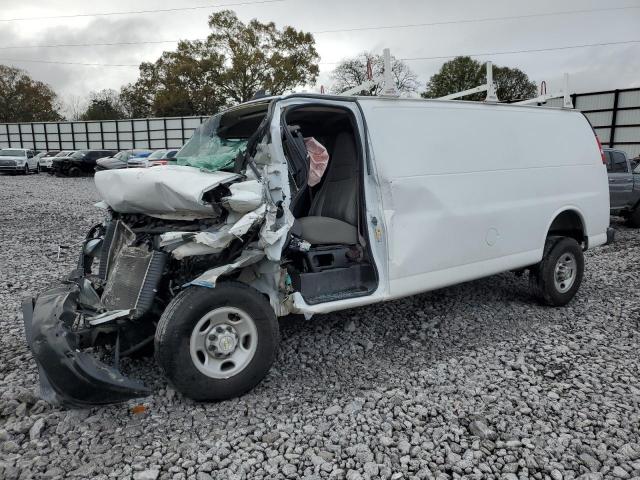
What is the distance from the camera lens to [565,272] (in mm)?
5445

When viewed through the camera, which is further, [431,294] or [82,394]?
[431,294]

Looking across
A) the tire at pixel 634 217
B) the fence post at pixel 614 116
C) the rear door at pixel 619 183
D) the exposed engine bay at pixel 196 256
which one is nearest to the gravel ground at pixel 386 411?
the exposed engine bay at pixel 196 256

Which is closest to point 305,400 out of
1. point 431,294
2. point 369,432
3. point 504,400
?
point 369,432

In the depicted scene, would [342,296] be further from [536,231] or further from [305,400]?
[536,231]

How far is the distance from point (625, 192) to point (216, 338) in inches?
417

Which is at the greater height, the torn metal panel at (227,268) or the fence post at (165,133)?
the fence post at (165,133)

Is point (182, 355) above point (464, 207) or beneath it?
beneath

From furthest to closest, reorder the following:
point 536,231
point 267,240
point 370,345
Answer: point 536,231
point 370,345
point 267,240

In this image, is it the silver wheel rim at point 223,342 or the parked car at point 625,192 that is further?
the parked car at point 625,192

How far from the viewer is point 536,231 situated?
199 inches

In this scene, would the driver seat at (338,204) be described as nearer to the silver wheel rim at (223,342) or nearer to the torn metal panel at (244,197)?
the torn metal panel at (244,197)

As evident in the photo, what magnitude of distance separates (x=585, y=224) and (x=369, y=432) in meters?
3.95

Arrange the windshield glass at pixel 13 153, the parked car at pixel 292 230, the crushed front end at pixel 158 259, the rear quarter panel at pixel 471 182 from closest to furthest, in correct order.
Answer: the crushed front end at pixel 158 259 → the parked car at pixel 292 230 → the rear quarter panel at pixel 471 182 → the windshield glass at pixel 13 153

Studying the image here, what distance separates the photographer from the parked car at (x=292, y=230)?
127 inches
